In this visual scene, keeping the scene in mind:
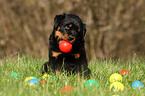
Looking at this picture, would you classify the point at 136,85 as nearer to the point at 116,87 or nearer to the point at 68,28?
the point at 116,87

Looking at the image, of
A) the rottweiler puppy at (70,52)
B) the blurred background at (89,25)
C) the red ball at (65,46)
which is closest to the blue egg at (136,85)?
the rottweiler puppy at (70,52)

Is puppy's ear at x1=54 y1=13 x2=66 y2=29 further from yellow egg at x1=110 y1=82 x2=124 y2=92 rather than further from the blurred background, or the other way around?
the blurred background

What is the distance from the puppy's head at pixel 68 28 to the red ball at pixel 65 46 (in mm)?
59

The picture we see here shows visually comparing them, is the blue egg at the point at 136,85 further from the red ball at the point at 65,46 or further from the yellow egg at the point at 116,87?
the red ball at the point at 65,46

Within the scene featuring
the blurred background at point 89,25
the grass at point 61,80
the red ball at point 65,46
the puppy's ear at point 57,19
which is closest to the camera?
the grass at point 61,80

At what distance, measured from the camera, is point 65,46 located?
3834 millimetres

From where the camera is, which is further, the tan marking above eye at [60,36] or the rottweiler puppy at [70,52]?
the rottweiler puppy at [70,52]

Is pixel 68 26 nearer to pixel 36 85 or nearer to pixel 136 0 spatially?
pixel 36 85

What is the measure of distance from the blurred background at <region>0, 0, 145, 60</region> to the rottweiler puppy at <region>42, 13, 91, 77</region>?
3.16m

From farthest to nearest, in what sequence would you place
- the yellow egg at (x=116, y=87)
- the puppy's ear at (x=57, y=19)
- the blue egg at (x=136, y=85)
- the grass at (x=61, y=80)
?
the puppy's ear at (x=57, y=19) → the blue egg at (x=136, y=85) → the yellow egg at (x=116, y=87) → the grass at (x=61, y=80)

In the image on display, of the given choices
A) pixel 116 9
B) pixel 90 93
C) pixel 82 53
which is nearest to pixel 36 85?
pixel 90 93

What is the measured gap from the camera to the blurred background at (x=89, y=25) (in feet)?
24.6

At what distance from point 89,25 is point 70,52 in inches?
127

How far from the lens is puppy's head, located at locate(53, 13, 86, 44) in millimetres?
3903
